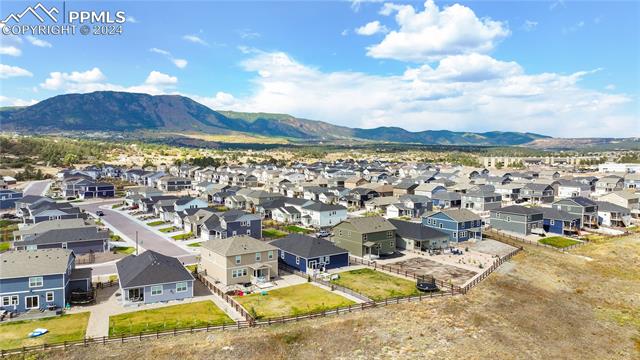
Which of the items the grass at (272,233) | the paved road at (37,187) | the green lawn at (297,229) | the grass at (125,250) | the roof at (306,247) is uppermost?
the roof at (306,247)

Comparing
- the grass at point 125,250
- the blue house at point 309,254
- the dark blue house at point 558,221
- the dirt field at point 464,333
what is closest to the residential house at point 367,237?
the blue house at point 309,254

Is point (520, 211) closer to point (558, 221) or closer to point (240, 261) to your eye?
point (558, 221)

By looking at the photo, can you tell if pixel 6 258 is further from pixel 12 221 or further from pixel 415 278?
pixel 12 221

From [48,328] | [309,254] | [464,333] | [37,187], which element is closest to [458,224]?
[309,254]

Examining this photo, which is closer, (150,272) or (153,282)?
(153,282)

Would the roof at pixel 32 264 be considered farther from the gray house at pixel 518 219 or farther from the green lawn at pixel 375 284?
the gray house at pixel 518 219

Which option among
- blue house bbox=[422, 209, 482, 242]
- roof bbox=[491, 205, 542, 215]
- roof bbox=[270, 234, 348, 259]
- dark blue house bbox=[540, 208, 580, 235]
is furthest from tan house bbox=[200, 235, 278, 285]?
dark blue house bbox=[540, 208, 580, 235]
